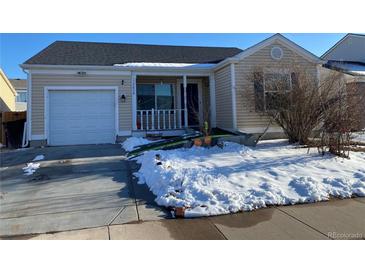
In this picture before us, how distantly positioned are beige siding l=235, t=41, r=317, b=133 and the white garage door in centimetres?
516

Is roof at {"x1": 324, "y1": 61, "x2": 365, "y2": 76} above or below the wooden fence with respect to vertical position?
above

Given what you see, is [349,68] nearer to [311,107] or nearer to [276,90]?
[276,90]

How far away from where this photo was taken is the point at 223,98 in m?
13.2

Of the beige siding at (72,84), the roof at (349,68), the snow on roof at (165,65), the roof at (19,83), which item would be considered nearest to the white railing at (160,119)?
the beige siding at (72,84)

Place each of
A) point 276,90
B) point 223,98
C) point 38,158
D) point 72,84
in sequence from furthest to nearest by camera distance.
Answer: point 223,98, point 72,84, point 276,90, point 38,158

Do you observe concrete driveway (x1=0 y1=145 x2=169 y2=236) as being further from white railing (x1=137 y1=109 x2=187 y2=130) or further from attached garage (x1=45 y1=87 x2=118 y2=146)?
white railing (x1=137 y1=109 x2=187 y2=130)

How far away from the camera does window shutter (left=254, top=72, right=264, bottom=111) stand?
11630 mm

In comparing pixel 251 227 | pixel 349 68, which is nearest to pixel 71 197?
pixel 251 227

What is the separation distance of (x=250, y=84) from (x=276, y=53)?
190cm

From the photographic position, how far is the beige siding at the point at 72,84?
11992mm

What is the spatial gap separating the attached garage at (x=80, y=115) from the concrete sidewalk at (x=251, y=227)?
8.75 m

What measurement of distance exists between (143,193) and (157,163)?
1.46 meters

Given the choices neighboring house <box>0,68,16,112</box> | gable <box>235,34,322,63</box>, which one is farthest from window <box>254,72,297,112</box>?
neighboring house <box>0,68,16,112</box>
